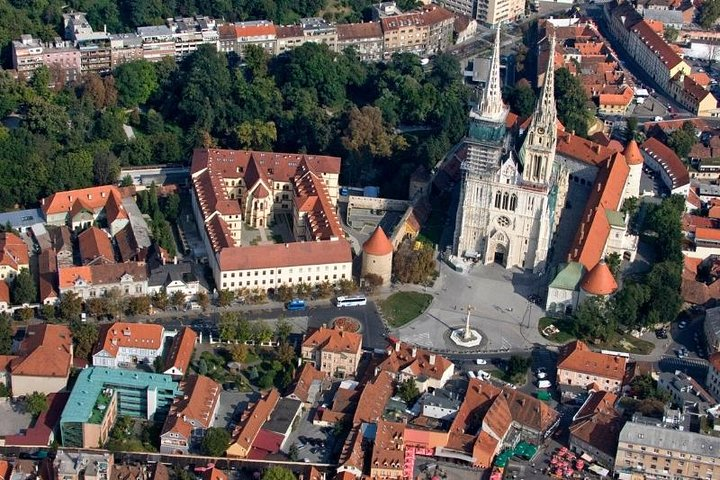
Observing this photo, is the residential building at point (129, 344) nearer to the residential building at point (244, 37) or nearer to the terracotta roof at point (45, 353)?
the terracotta roof at point (45, 353)

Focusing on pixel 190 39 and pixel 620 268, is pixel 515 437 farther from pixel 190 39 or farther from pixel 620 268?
pixel 190 39

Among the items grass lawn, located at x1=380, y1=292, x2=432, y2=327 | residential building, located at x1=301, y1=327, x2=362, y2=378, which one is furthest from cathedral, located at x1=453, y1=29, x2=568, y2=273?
residential building, located at x1=301, y1=327, x2=362, y2=378

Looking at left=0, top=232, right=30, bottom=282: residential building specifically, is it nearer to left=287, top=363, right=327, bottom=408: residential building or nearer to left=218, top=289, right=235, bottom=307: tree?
left=218, top=289, right=235, bottom=307: tree

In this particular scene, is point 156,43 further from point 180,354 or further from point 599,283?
point 599,283

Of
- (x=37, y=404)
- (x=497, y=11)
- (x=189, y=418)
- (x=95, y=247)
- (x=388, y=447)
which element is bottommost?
(x=388, y=447)

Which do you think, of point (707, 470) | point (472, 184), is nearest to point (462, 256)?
point (472, 184)


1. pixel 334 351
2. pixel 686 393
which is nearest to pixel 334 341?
pixel 334 351
